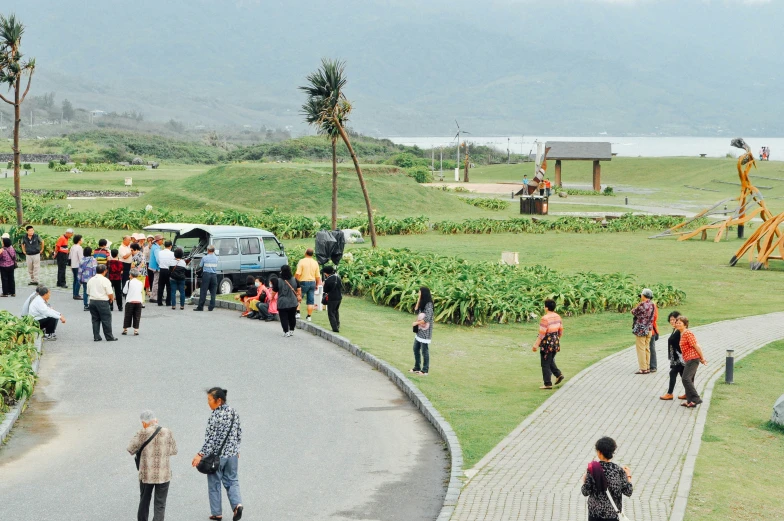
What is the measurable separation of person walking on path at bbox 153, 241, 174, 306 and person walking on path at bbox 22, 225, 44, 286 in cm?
400

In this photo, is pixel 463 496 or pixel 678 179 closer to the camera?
pixel 463 496

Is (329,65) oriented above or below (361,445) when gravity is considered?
above

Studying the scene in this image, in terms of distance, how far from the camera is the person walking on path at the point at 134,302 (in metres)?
19.4

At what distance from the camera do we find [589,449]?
40.5 ft

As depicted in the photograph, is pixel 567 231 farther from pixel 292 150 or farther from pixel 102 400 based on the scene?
pixel 292 150

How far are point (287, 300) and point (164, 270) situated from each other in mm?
4951

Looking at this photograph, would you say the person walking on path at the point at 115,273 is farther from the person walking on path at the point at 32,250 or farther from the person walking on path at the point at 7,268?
the person walking on path at the point at 32,250

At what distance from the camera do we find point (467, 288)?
23125 millimetres

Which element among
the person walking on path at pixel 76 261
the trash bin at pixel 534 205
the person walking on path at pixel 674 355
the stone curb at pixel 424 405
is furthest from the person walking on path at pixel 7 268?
the trash bin at pixel 534 205

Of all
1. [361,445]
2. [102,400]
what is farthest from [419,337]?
[102,400]

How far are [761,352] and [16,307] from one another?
1642 cm

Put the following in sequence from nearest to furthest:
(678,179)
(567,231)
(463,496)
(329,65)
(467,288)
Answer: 1. (463,496)
2. (467,288)
3. (329,65)
4. (567,231)
5. (678,179)

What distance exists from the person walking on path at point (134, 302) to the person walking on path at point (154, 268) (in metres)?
3.64

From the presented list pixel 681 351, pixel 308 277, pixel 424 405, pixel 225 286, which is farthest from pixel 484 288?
pixel 424 405
